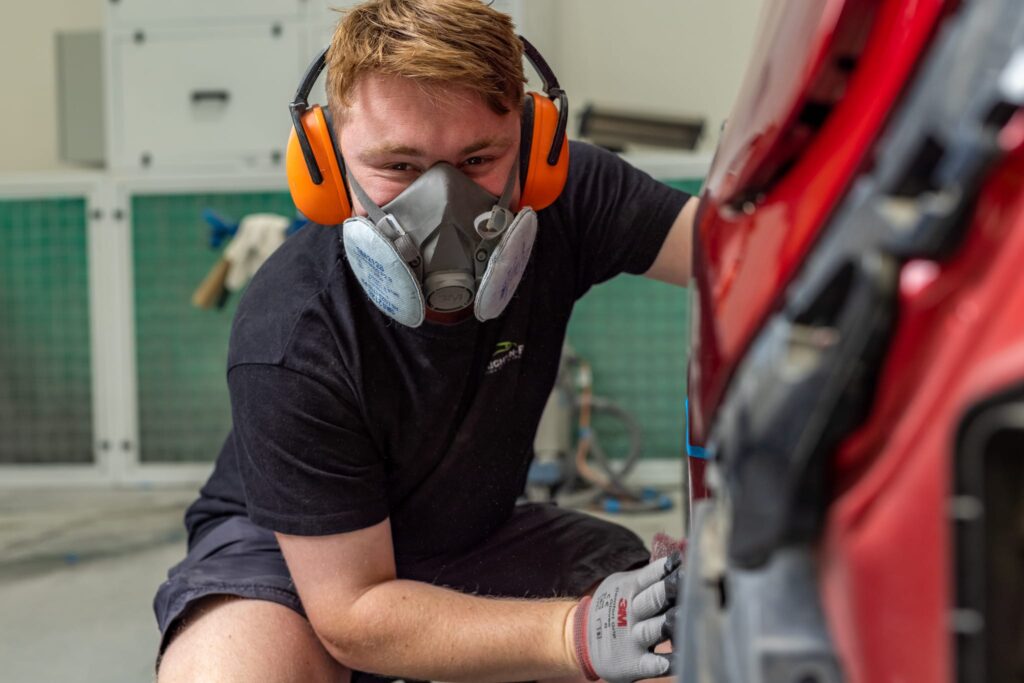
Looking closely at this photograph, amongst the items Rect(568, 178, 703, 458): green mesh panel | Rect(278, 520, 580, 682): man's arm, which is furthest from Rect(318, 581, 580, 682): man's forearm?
Rect(568, 178, 703, 458): green mesh panel

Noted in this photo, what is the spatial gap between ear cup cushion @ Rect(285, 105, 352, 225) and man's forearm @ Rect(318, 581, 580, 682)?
42 cm

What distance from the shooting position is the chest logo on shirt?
1244 mm

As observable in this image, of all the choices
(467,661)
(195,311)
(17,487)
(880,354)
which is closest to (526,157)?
(467,661)

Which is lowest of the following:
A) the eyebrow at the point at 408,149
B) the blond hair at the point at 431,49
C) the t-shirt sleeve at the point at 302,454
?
the t-shirt sleeve at the point at 302,454

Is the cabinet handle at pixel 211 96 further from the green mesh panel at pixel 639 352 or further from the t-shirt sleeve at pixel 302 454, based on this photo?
the t-shirt sleeve at pixel 302 454

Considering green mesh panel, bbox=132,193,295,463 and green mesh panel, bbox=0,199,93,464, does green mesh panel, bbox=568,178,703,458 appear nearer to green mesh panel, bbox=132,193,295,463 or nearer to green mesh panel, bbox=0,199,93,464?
green mesh panel, bbox=132,193,295,463

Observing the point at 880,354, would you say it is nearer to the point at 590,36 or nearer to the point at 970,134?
the point at 970,134

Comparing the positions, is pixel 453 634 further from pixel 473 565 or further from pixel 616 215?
pixel 616 215

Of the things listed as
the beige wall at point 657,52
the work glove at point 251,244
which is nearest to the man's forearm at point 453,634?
the work glove at point 251,244

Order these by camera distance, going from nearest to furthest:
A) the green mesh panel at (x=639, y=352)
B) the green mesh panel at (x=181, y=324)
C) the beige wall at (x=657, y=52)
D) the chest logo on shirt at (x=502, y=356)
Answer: the chest logo on shirt at (x=502, y=356)
the green mesh panel at (x=639, y=352)
the green mesh panel at (x=181, y=324)
the beige wall at (x=657, y=52)

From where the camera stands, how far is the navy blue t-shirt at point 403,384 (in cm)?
112

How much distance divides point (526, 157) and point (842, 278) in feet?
2.42

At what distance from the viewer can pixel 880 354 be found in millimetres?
400

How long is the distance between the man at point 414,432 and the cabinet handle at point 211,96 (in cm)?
192
